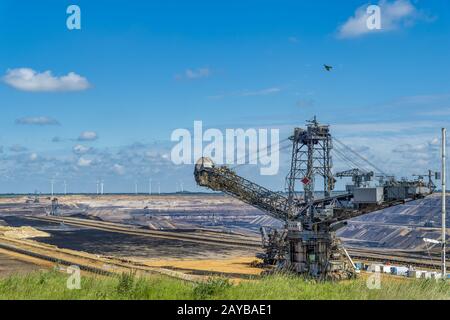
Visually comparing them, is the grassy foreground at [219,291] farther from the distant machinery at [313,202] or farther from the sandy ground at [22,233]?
the sandy ground at [22,233]

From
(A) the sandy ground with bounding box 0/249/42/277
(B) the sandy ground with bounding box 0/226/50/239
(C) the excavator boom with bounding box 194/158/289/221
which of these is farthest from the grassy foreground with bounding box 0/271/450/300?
(B) the sandy ground with bounding box 0/226/50/239

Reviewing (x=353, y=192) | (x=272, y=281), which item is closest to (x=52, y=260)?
(x=353, y=192)

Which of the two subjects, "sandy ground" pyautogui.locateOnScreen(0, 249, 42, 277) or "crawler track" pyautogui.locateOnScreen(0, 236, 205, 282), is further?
"crawler track" pyautogui.locateOnScreen(0, 236, 205, 282)

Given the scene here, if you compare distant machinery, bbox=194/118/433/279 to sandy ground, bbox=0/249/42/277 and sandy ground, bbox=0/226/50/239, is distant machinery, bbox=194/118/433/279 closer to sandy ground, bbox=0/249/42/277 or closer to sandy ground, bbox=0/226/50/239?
sandy ground, bbox=0/249/42/277

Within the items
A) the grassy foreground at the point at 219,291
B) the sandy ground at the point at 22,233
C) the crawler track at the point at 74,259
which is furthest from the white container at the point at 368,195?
the sandy ground at the point at 22,233

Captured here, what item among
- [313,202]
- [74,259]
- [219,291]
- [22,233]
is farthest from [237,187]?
[22,233]
